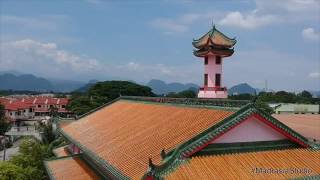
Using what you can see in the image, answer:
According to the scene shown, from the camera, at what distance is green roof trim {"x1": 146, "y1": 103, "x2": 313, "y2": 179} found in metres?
10.7

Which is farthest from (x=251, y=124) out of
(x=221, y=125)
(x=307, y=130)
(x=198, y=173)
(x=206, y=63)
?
(x=307, y=130)

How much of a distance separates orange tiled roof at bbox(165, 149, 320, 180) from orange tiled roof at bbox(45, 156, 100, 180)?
23.9 feet

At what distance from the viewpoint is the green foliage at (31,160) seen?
23.8 meters

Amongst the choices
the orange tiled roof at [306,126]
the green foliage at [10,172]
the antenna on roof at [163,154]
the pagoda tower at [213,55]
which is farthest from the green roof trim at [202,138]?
the orange tiled roof at [306,126]

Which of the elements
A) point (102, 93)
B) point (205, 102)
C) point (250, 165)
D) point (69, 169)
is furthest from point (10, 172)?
point (102, 93)

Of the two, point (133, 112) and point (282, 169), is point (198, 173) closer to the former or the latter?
point (282, 169)

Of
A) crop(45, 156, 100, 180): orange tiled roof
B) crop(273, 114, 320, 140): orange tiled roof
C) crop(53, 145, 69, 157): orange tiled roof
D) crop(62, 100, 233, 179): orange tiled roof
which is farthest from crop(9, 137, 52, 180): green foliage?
crop(273, 114, 320, 140): orange tiled roof

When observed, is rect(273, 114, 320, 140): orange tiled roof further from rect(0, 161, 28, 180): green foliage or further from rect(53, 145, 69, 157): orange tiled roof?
rect(0, 161, 28, 180): green foliage

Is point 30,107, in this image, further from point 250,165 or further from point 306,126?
point 250,165

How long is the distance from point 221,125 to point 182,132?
148 cm

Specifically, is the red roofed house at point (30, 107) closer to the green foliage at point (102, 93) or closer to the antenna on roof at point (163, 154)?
the green foliage at point (102, 93)

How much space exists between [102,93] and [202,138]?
73672mm

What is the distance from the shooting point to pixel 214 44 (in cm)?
2536

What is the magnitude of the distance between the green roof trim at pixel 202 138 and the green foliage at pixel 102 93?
58498 mm
